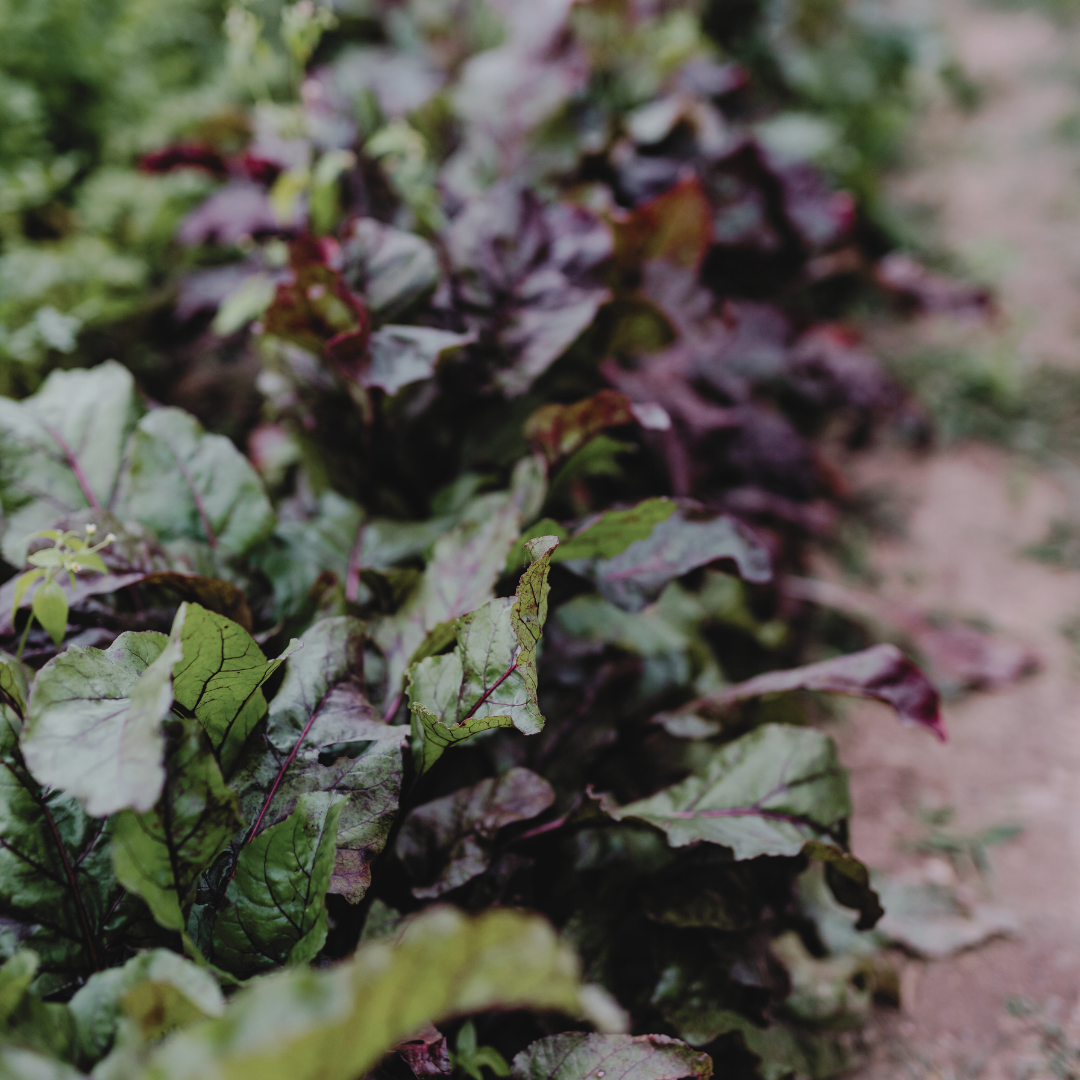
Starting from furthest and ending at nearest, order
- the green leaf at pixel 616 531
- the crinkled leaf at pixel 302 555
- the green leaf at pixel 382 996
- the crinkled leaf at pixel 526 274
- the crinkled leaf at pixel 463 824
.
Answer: the crinkled leaf at pixel 526 274, the crinkled leaf at pixel 302 555, the green leaf at pixel 616 531, the crinkled leaf at pixel 463 824, the green leaf at pixel 382 996

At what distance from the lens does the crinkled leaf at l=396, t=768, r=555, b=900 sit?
935mm

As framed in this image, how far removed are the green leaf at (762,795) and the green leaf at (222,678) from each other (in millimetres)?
450

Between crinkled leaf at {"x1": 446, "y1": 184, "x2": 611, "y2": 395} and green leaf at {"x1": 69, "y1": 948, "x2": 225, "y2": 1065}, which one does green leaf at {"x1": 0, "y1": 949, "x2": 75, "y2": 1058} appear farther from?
crinkled leaf at {"x1": 446, "y1": 184, "x2": 611, "y2": 395}

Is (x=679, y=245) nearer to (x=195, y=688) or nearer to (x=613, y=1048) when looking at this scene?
(x=195, y=688)

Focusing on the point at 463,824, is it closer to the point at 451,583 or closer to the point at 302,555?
the point at 451,583

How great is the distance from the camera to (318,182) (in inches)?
61.2

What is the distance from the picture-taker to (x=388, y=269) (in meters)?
1.26

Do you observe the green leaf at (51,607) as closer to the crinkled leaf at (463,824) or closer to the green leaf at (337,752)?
the green leaf at (337,752)

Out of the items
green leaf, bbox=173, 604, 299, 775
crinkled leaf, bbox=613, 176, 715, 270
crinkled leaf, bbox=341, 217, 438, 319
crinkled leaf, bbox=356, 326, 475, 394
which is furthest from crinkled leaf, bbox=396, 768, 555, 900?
crinkled leaf, bbox=613, 176, 715, 270

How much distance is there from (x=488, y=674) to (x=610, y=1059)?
44 centimetres

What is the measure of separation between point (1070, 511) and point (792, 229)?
1.04 m

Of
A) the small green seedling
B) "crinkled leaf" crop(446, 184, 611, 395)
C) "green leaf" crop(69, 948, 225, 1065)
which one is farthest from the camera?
"crinkled leaf" crop(446, 184, 611, 395)

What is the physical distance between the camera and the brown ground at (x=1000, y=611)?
3.69 ft

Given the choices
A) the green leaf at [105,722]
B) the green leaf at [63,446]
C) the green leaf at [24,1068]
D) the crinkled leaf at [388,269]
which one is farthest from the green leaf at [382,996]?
the crinkled leaf at [388,269]
